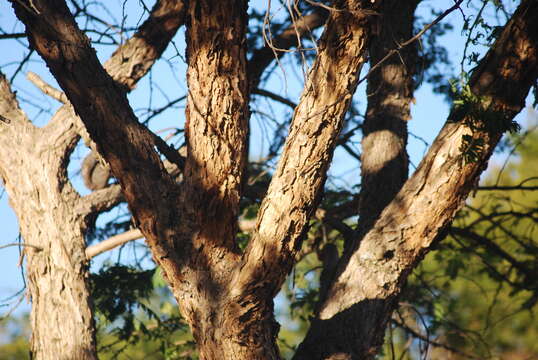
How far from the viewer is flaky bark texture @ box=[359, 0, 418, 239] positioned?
3932 mm

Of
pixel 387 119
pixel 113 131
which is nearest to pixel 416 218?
pixel 387 119

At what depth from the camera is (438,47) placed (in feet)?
18.9

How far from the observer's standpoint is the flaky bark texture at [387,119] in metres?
3.93

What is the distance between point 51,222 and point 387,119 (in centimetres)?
234

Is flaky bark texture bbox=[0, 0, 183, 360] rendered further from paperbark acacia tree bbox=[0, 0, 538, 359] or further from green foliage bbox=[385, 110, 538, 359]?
green foliage bbox=[385, 110, 538, 359]

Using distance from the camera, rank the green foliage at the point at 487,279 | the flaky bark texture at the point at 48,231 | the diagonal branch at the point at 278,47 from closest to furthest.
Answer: the flaky bark texture at the point at 48,231
the diagonal branch at the point at 278,47
the green foliage at the point at 487,279

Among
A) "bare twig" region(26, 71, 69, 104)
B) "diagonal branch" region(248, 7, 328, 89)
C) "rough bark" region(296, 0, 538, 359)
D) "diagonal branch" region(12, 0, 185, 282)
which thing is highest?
"diagonal branch" region(248, 7, 328, 89)

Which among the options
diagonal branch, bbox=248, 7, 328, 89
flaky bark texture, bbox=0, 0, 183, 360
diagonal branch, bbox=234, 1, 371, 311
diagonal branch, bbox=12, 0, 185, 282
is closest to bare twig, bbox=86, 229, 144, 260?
flaky bark texture, bbox=0, 0, 183, 360

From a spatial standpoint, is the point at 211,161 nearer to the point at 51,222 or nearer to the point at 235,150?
the point at 235,150

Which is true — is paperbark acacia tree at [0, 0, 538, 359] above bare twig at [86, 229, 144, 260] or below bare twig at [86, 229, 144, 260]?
below

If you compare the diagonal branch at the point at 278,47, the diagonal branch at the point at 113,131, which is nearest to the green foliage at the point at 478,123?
the diagonal branch at the point at 113,131

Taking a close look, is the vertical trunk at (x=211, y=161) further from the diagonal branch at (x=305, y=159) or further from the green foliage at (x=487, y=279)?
the green foliage at (x=487, y=279)

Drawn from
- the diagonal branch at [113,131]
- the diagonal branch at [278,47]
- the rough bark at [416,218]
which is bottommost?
the rough bark at [416,218]

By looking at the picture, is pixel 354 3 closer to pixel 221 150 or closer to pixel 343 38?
pixel 343 38
